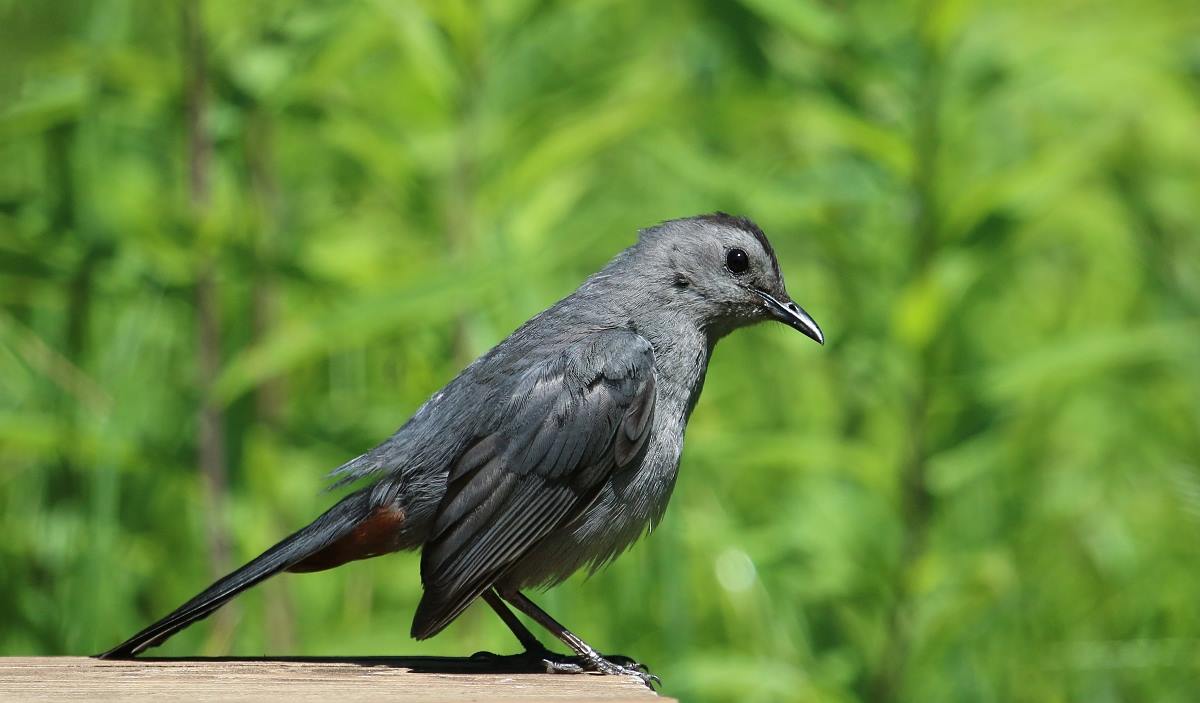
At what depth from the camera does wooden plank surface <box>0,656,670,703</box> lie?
233cm

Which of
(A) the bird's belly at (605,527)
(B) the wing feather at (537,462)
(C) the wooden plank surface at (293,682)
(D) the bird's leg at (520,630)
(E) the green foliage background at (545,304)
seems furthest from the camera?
(E) the green foliage background at (545,304)

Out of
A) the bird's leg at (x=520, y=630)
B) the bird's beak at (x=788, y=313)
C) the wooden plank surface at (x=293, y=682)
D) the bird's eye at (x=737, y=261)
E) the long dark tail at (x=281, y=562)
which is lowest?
the wooden plank surface at (x=293, y=682)

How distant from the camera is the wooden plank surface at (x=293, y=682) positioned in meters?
2.33

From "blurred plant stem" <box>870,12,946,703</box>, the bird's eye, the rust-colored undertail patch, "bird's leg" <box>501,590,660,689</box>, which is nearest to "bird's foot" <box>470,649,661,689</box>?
"bird's leg" <box>501,590,660,689</box>

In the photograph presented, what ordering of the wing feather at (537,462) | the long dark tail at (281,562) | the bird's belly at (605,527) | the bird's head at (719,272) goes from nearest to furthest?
the long dark tail at (281,562) < the wing feather at (537,462) < the bird's belly at (605,527) < the bird's head at (719,272)

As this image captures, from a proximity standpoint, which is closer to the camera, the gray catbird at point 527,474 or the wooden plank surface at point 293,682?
the wooden plank surface at point 293,682

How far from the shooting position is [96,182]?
160 inches

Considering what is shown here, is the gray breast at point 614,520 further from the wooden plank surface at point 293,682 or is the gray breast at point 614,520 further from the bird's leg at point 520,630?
the wooden plank surface at point 293,682

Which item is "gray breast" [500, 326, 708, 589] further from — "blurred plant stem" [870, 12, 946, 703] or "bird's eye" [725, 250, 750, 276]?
"blurred plant stem" [870, 12, 946, 703]

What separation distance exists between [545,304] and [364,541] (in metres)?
1.49

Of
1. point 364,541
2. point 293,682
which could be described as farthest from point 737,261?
point 293,682

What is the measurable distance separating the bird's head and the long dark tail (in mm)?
875

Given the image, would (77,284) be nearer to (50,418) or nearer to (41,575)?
(50,418)

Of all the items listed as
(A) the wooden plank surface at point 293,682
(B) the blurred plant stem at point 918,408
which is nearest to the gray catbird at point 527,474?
(A) the wooden plank surface at point 293,682
